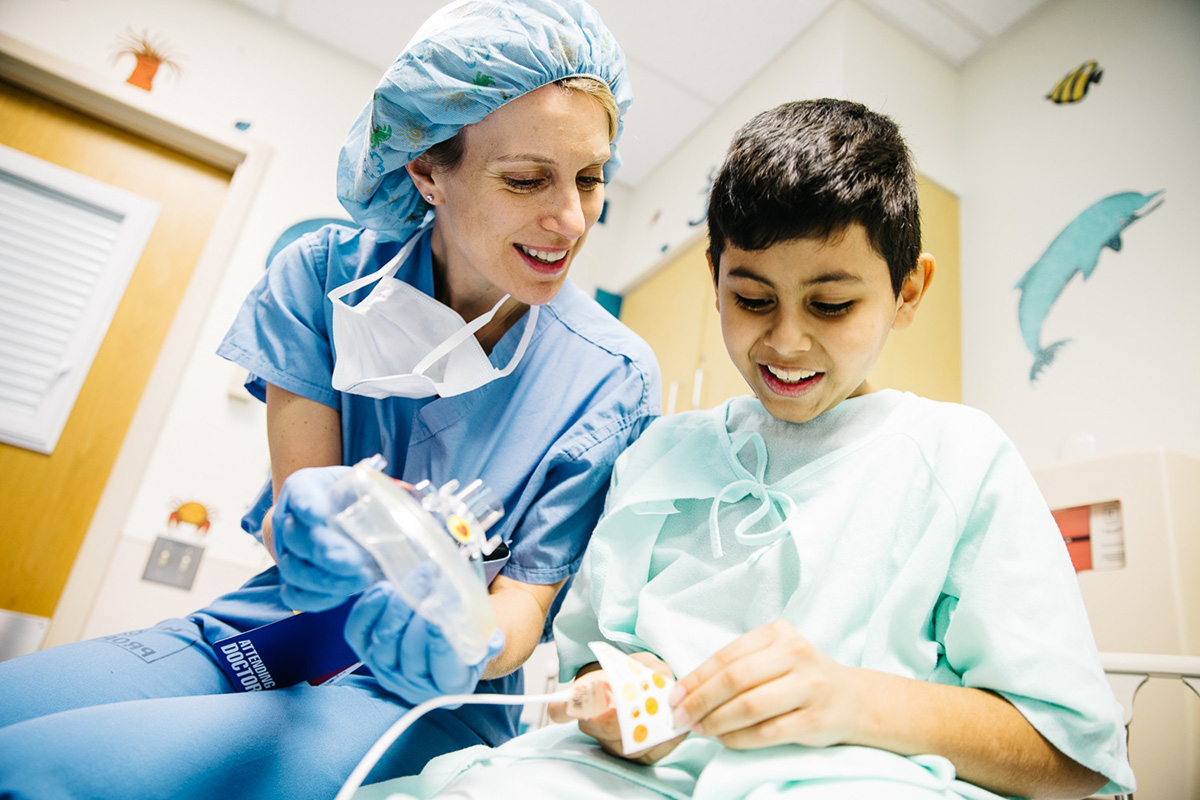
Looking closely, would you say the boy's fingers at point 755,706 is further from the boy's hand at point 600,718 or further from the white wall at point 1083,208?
the white wall at point 1083,208

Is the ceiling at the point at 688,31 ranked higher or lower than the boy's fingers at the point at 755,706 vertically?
higher

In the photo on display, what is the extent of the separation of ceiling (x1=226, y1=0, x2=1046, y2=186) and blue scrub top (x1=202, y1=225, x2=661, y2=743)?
1.82 meters

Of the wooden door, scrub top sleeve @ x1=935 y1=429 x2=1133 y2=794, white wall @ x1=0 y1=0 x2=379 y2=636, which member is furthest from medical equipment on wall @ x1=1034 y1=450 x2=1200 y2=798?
the wooden door

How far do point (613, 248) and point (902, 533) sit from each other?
9.44 ft

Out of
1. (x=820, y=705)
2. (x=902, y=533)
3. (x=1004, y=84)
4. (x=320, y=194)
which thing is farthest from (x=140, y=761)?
(x=1004, y=84)

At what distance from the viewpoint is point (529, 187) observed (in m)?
0.92

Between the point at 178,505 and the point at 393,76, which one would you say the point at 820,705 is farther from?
the point at 178,505

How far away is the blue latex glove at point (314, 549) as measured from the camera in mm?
538

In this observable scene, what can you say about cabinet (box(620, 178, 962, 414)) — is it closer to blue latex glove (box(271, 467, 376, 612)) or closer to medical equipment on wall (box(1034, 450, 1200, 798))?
medical equipment on wall (box(1034, 450, 1200, 798))

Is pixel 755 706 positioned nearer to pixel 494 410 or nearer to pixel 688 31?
pixel 494 410

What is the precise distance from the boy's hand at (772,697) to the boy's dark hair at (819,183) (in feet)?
1.38

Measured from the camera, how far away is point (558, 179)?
3.01 ft

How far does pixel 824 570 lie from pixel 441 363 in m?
0.56

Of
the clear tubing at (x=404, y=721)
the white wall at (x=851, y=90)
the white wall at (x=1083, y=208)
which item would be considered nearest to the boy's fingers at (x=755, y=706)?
the clear tubing at (x=404, y=721)
